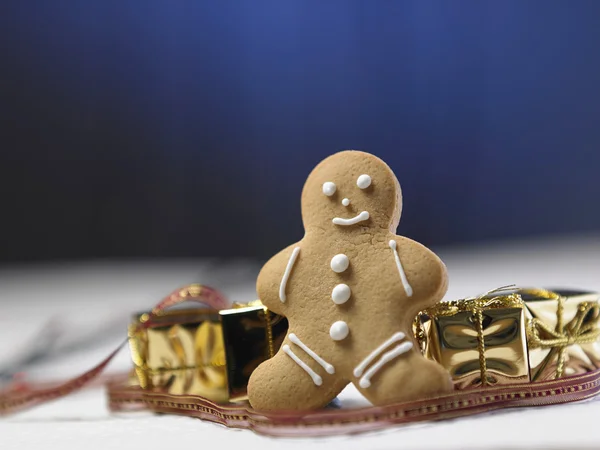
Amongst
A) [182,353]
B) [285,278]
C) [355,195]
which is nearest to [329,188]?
[355,195]

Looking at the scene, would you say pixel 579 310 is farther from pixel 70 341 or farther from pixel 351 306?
pixel 70 341

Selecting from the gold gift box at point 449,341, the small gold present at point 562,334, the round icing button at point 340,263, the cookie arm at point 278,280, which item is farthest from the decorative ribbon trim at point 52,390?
the small gold present at point 562,334

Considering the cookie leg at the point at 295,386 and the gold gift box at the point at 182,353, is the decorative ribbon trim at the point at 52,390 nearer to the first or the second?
the gold gift box at the point at 182,353

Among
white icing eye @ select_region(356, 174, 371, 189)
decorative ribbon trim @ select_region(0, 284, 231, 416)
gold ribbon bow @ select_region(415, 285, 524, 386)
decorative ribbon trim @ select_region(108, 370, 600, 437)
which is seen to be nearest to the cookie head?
white icing eye @ select_region(356, 174, 371, 189)

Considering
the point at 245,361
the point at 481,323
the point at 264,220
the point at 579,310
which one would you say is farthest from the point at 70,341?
the point at 264,220

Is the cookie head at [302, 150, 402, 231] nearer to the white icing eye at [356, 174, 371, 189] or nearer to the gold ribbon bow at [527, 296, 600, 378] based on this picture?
the white icing eye at [356, 174, 371, 189]
